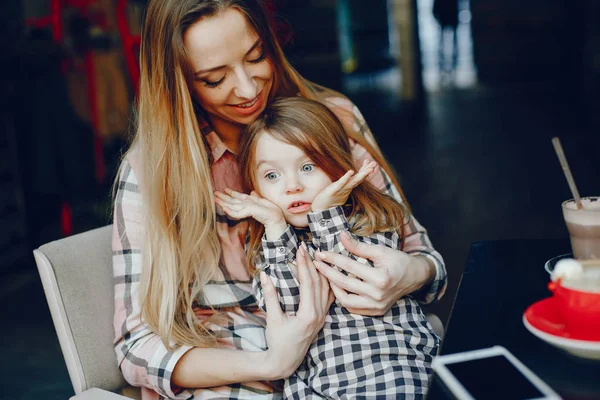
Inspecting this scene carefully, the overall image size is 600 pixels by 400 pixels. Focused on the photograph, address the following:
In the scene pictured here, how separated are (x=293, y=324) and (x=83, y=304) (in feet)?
1.46

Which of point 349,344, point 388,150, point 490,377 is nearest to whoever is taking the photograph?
point 490,377

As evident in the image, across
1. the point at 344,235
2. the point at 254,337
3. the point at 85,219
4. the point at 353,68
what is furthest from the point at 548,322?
the point at 353,68

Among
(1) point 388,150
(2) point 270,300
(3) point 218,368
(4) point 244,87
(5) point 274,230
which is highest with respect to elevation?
(4) point 244,87

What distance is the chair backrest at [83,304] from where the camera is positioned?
142 cm

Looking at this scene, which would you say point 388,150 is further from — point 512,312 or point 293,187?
point 512,312

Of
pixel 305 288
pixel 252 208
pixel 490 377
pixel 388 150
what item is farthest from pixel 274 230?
pixel 388 150

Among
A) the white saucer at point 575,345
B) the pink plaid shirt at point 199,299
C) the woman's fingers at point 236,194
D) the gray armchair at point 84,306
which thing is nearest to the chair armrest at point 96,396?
the gray armchair at point 84,306

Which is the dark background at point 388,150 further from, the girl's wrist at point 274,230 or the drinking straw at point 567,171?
the drinking straw at point 567,171

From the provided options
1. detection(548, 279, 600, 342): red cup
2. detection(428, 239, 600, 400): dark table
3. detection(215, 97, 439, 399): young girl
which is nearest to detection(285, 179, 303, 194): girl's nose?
detection(215, 97, 439, 399): young girl

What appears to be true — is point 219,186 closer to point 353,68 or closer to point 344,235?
point 344,235

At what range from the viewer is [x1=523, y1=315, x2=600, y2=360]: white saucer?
978 mm

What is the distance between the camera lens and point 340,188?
1.47m

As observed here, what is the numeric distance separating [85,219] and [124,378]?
13.1 ft

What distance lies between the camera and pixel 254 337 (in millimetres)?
1550
